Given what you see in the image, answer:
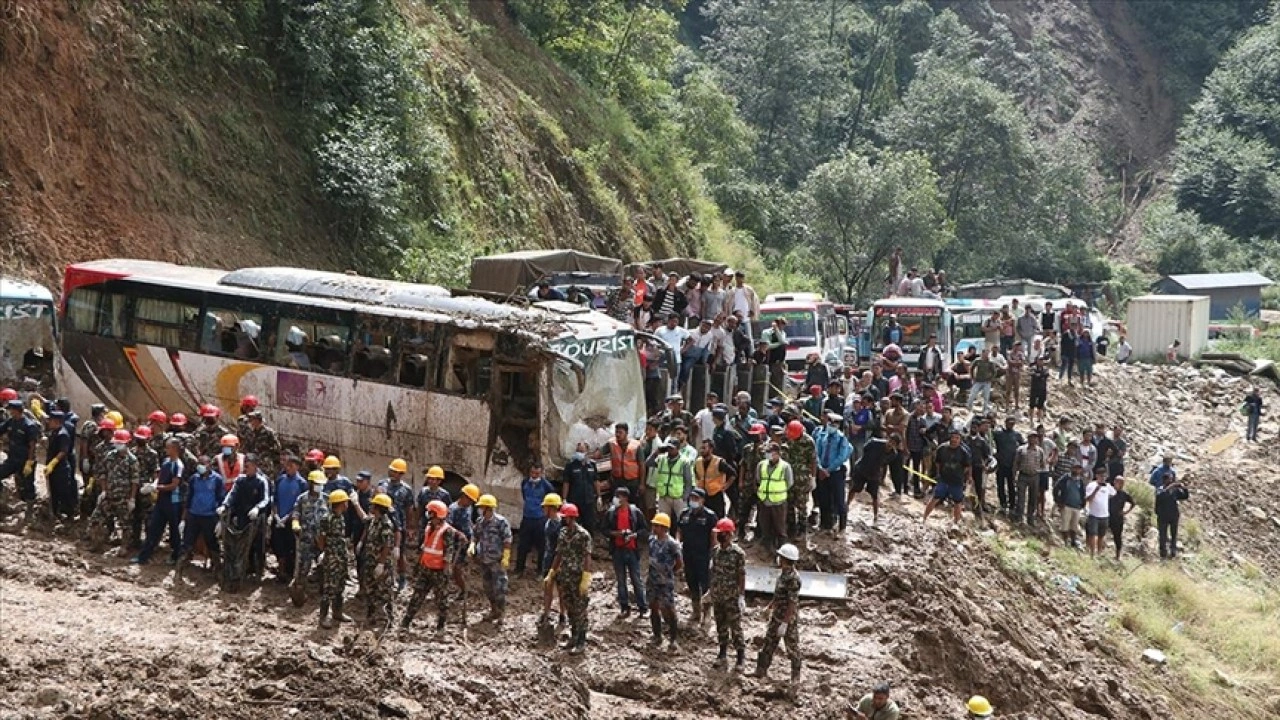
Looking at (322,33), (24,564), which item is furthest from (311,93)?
(24,564)

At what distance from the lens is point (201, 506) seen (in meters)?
15.5

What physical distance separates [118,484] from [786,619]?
7.01 metres

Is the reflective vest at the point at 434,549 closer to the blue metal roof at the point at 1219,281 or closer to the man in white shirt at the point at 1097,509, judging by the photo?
the man in white shirt at the point at 1097,509

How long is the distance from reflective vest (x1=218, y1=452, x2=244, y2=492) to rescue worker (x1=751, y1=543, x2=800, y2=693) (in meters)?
5.57

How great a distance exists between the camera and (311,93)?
28594 millimetres

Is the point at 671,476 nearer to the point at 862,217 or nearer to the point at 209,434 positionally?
the point at 209,434

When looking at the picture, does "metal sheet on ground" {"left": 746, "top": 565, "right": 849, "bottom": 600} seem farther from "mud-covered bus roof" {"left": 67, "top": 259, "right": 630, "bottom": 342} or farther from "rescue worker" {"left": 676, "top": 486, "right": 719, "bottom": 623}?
"mud-covered bus roof" {"left": 67, "top": 259, "right": 630, "bottom": 342}

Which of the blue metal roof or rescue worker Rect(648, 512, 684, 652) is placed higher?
the blue metal roof

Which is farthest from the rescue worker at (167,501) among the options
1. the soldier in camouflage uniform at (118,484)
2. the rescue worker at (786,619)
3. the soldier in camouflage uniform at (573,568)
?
the rescue worker at (786,619)

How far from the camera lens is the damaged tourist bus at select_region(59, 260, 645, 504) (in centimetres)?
1719

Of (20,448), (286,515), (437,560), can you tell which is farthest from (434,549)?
(20,448)

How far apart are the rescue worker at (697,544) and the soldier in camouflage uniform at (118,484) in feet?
18.9

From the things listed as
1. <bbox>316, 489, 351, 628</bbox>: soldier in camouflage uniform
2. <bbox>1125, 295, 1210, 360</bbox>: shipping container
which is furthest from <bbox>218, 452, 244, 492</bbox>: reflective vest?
<bbox>1125, 295, 1210, 360</bbox>: shipping container

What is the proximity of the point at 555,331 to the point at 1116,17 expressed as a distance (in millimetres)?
77832
